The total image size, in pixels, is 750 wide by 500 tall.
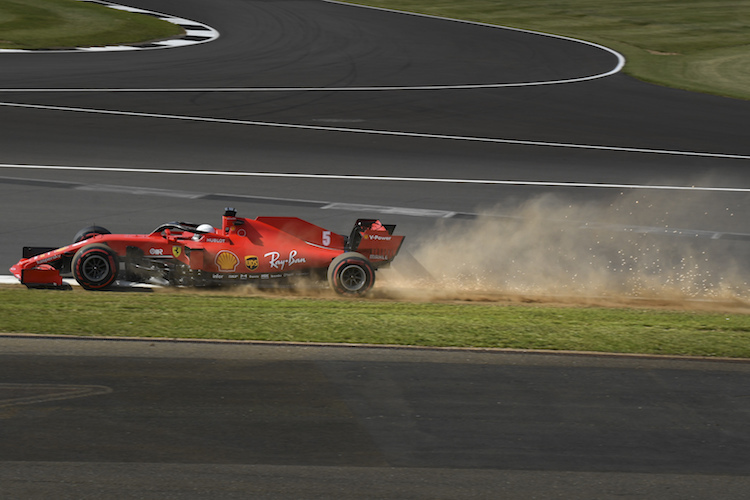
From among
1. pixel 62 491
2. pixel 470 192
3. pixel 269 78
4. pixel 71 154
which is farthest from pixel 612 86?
pixel 62 491

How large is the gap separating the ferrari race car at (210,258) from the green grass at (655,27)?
23245 millimetres

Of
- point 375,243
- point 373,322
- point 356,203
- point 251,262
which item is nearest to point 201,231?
point 251,262

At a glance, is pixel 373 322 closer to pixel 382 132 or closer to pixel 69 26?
pixel 382 132

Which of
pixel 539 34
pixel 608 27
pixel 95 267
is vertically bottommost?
pixel 95 267

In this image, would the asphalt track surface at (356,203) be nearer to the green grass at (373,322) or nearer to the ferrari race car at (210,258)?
the green grass at (373,322)

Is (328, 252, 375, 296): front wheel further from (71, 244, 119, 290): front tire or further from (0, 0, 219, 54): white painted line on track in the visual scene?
(0, 0, 219, 54): white painted line on track

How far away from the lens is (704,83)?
3478cm

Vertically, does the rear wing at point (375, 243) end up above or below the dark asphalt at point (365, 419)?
above

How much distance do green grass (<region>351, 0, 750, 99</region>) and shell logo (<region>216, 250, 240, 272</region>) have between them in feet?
79.2

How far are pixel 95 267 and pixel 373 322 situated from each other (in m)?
3.97

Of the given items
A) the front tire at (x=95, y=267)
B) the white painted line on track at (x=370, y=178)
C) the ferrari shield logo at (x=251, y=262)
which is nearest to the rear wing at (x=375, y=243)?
the ferrari shield logo at (x=251, y=262)

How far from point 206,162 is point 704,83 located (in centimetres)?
2022

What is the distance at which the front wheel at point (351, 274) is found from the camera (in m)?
13.5

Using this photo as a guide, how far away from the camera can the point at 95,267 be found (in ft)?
43.1
